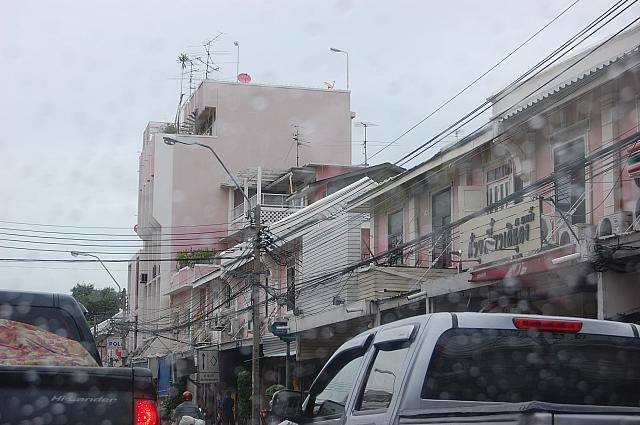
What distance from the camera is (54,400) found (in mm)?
5086

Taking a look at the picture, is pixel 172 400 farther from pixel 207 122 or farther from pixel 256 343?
pixel 256 343

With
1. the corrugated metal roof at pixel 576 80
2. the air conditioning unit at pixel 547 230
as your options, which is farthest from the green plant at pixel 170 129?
the air conditioning unit at pixel 547 230

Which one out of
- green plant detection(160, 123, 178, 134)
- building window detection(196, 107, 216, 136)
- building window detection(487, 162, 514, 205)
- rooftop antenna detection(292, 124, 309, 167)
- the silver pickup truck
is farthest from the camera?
green plant detection(160, 123, 178, 134)

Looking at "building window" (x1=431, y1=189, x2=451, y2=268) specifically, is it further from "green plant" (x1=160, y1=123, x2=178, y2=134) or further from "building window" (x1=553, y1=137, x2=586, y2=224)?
"green plant" (x1=160, y1=123, x2=178, y2=134)

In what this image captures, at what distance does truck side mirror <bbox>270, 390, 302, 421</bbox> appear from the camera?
22.5 ft

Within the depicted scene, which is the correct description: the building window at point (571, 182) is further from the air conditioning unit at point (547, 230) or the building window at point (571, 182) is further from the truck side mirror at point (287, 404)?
the truck side mirror at point (287, 404)

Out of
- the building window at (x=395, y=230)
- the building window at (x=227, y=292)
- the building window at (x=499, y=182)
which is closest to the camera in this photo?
the building window at (x=499, y=182)

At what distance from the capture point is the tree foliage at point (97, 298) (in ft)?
271

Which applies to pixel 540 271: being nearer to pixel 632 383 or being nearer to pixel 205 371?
pixel 632 383

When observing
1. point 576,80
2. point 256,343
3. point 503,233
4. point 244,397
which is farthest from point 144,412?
point 244,397

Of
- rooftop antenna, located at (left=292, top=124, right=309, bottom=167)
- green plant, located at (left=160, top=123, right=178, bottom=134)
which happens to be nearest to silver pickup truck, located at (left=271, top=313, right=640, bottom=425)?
rooftop antenna, located at (left=292, top=124, right=309, bottom=167)

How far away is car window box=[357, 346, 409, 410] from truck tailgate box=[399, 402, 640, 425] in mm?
1337

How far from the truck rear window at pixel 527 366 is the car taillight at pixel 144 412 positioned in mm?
1714

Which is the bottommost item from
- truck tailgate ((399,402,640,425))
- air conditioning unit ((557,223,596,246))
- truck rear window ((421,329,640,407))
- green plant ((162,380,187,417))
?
green plant ((162,380,187,417))
